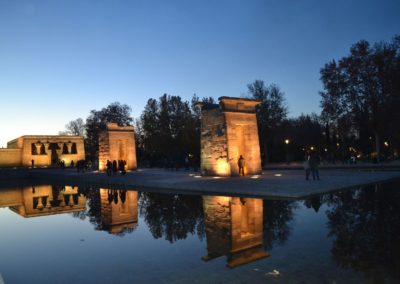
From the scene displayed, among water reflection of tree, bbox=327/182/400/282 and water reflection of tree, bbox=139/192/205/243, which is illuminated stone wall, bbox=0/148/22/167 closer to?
water reflection of tree, bbox=139/192/205/243

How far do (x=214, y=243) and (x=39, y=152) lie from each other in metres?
48.4

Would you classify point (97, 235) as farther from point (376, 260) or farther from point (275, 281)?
point (376, 260)

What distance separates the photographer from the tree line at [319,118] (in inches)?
1163

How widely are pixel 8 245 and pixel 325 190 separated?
10.4m

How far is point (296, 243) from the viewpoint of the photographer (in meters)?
5.99

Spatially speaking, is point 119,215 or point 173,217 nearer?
point 173,217

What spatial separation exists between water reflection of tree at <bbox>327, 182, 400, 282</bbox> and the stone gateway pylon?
9803 millimetres

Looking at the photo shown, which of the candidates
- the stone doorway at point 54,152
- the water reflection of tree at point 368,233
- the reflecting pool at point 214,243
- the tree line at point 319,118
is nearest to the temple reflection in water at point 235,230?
the reflecting pool at point 214,243

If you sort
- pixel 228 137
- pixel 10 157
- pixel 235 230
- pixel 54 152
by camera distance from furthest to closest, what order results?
1. pixel 54 152
2. pixel 10 157
3. pixel 228 137
4. pixel 235 230

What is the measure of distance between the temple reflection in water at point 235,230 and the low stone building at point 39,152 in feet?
143

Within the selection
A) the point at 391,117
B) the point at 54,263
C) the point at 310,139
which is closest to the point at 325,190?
the point at 54,263

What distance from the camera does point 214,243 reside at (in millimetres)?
6180

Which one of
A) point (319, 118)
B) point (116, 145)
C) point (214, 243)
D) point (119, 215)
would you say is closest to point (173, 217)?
point (119, 215)

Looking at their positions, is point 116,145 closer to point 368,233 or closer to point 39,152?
point 39,152
